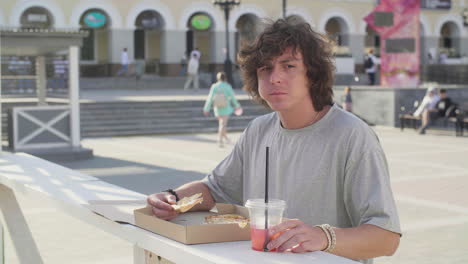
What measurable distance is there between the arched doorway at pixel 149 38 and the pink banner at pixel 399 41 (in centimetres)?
1683

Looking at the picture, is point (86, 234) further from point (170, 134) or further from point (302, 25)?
point (170, 134)

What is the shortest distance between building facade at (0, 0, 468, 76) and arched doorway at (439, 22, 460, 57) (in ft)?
0.21

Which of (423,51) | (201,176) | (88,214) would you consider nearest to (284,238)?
(88,214)

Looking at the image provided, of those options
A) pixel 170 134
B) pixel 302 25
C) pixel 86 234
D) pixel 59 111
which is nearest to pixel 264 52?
pixel 302 25

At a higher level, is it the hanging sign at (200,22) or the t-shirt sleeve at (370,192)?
the hanging sign at (200,22)

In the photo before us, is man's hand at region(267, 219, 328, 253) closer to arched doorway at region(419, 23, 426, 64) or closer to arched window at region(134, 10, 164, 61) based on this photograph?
arched window at region(134, 10, 164, 61)

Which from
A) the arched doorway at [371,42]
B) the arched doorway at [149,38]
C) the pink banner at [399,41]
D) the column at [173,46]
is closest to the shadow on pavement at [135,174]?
the pink banner at [399,41]

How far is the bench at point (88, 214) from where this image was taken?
2256 millimetres

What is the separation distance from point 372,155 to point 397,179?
9.65 m

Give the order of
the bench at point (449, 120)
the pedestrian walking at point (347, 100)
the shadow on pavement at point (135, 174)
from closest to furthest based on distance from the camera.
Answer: the shadow on pavement at point (135, 174), the bench at point (449, 120), the pedestrian walking at point (347, 100)

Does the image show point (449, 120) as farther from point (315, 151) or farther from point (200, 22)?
point (200, 22)

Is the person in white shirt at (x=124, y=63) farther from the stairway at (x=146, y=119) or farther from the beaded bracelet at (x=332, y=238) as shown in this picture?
the beaded bracelet at (x=332, y=238)

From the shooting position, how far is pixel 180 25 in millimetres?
39625

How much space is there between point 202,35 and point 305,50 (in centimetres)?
4258
